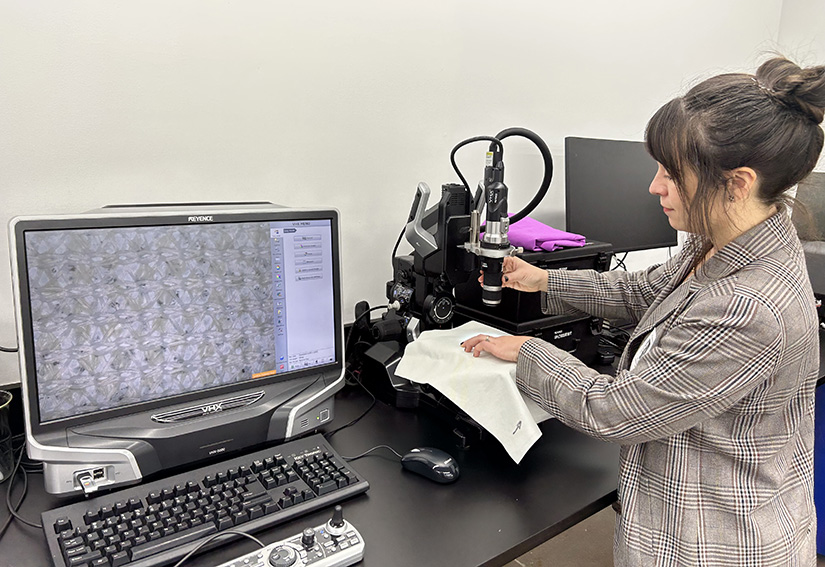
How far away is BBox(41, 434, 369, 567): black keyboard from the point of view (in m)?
0.76

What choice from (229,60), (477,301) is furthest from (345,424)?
(229,60)

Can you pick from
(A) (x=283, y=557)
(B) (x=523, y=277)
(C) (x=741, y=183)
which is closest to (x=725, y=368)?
(C) (x=741, y=183)

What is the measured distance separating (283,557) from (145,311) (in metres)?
0.44

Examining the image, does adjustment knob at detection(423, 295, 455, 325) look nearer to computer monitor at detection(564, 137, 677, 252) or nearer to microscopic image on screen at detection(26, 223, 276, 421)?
microscopic image on screen at detection(26, 223, 276, 421)

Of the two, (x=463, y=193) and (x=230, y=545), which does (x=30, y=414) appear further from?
(x=463, y=193)

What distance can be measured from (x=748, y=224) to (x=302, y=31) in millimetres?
1007

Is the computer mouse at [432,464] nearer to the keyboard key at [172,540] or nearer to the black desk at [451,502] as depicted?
the black desk at [451,502]

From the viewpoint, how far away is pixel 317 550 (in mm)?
779

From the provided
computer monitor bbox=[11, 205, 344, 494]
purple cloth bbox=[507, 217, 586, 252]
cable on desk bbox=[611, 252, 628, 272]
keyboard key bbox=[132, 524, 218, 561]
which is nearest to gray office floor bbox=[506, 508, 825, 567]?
cable on desk bbox=[611, 252, 628, 272]

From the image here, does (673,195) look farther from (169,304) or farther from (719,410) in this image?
(169,304)

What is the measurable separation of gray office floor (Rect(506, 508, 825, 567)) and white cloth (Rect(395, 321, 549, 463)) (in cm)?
104

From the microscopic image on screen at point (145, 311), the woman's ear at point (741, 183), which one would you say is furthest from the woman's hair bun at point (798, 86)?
the microscopic image on screen at point (145, 311)

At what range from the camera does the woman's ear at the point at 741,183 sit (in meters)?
0.84

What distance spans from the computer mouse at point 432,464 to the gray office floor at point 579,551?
3.42ft
